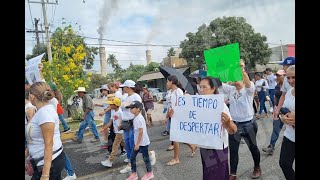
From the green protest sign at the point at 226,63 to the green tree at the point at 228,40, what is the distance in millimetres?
12272

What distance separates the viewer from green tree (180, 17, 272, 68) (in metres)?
16.8

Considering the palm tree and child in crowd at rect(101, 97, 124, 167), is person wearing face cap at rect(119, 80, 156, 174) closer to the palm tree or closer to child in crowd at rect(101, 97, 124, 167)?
child in crowd at rect(101, 97, 124, 167)

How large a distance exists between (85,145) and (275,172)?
4707mm

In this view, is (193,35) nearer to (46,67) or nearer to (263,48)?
(263,48)

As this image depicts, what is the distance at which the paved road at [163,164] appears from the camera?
4520 millimetres

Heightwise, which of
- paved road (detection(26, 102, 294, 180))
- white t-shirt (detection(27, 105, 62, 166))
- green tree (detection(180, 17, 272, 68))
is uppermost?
green tree (detection(180, 17, 272, 68))

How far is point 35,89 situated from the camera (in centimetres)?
277

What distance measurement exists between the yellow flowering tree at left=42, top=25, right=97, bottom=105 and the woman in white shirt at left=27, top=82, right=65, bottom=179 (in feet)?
30.9

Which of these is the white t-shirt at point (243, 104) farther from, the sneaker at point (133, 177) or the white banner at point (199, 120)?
the sneaker at point (133, 177)

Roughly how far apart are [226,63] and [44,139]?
2087 millimetres

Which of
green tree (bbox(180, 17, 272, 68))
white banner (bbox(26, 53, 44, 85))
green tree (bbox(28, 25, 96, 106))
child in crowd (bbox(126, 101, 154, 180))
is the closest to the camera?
child in crowd (bbox(126, 101, 154, 180))

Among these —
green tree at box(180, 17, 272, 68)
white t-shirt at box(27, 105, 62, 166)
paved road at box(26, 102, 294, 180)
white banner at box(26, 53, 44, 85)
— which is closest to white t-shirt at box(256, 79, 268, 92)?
paved road at box(26, 102, 294, 180)

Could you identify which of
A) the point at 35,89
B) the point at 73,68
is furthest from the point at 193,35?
the point at 35,89
